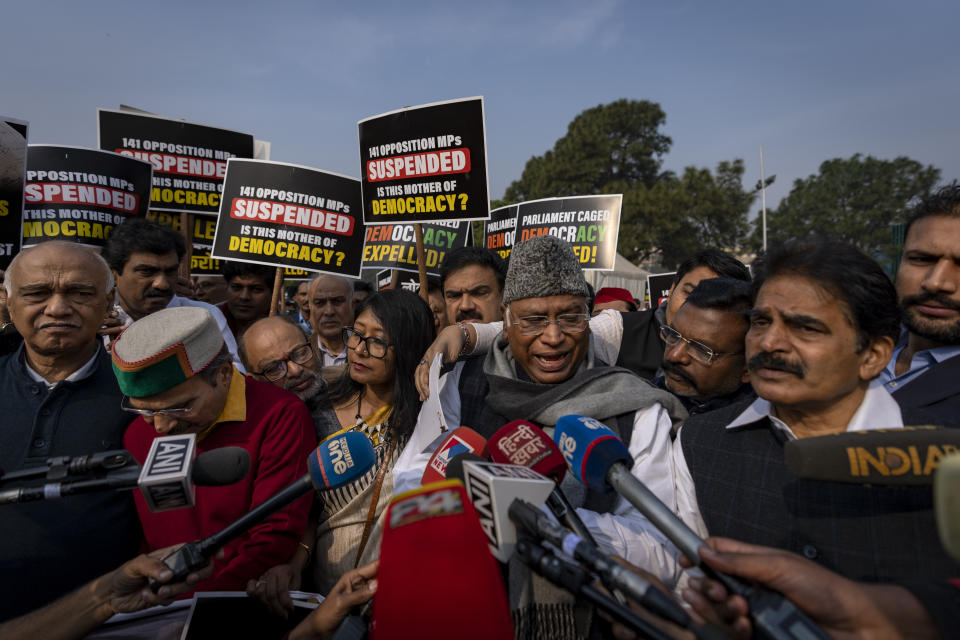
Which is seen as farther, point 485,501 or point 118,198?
point 118,198

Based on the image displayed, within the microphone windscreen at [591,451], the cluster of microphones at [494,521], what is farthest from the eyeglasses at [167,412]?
the microphone windscreen at [591,451]

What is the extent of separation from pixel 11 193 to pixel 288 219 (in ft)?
7.58

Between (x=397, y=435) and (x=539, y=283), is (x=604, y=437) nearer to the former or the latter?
(x=539, y=283)

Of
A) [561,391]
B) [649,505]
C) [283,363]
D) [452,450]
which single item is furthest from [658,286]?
[649,505]

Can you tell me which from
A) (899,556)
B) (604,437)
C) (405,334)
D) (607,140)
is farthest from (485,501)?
(607,140)

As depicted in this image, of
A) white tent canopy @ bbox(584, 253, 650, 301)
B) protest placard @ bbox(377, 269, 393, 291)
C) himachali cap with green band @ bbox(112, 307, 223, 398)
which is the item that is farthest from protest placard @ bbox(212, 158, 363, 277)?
white tent canopy @ bbox(584, 253, 650, 301)

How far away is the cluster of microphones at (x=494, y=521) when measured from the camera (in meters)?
1.08

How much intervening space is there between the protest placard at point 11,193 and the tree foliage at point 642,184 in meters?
31.5

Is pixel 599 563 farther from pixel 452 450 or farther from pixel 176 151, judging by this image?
pixel 176 151

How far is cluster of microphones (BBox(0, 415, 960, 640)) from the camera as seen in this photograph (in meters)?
1.08

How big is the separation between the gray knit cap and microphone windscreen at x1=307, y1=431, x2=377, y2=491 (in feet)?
3.48

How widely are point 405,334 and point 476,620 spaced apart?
1.85 meters

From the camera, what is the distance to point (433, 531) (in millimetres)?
1168

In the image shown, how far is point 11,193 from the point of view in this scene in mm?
3857
